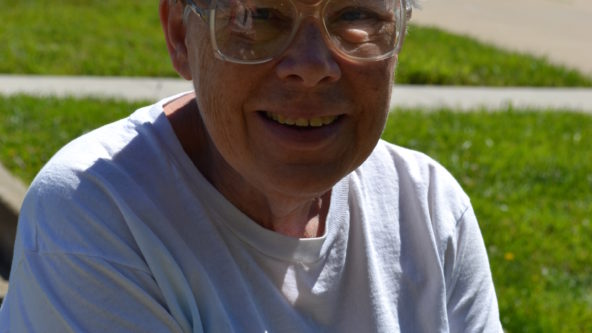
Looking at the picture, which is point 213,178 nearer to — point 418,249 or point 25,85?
point 418,249

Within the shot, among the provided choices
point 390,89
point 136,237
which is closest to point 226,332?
point 136,237

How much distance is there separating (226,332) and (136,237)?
21 centimetres

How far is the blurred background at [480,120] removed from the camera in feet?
15.2

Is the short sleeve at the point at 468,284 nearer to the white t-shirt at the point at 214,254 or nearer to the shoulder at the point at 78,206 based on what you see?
the white t-shirt at the point at 214,254

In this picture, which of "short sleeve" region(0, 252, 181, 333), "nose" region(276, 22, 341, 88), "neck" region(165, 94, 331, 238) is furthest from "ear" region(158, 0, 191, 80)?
"short sleeve" region(0, 252, 181, 333)

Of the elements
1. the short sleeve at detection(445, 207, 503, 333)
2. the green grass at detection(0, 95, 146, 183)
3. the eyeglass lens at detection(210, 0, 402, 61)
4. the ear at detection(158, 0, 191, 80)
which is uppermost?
the eyeglass lens at detection(210, 0, 402, 61)

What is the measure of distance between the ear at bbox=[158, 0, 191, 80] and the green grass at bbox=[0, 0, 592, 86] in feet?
19.1

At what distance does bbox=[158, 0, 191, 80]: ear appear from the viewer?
1.94 metres

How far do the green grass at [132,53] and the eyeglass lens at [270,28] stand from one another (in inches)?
237

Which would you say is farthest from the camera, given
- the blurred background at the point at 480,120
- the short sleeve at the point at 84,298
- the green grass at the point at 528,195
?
the blurred background at the point at 480,120

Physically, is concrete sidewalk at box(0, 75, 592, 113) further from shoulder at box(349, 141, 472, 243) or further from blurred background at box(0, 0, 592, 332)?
shoulder at box(349, 141, 472, 243)

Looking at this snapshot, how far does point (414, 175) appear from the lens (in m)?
2.16

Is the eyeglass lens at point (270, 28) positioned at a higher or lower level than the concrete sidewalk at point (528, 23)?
higher

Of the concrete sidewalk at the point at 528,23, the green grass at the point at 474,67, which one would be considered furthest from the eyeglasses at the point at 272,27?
the concrete sidewalk at the point at 528,23
